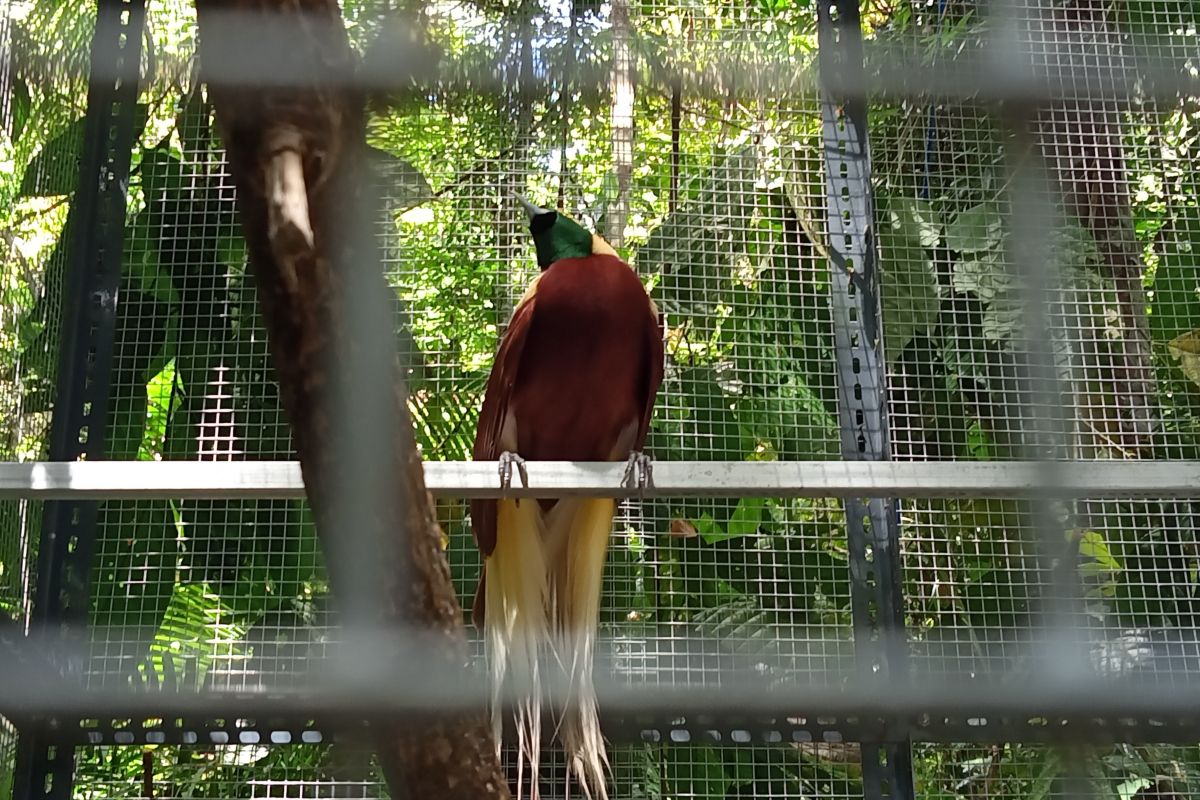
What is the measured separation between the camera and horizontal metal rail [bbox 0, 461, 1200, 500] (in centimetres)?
79

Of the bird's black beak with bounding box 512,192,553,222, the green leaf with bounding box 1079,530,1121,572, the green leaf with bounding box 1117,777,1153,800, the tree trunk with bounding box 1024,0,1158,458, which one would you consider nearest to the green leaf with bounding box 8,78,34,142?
the bird's black beak with bounding box 512,192,553,222

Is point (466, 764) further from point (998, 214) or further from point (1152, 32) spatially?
point (1152, 32)

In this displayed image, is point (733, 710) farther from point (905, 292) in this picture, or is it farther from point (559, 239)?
point (905, 292)

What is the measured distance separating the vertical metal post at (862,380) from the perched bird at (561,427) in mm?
263

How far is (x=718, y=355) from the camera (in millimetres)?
1580

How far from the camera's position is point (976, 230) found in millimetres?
1496

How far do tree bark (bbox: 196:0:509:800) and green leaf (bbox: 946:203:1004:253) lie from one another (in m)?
1.01

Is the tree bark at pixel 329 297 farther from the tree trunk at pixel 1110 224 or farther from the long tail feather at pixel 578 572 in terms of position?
the tree trunk at pixel 1110 224

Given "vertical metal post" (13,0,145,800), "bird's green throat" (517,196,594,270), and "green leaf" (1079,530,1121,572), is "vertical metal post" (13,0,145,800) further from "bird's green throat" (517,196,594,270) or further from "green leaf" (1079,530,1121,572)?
"green leaf" (1079,530,1121,572)

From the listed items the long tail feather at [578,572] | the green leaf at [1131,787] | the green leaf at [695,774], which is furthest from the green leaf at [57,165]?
the green leaf at [1131,787]

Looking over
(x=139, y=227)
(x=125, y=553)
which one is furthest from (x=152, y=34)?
(x=125, y=553)

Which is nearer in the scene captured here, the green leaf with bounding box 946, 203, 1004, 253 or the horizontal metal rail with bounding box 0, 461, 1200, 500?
the horizontal metal rail with bounding box 0, 461, 1200, 500

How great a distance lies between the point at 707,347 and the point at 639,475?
Answer: 2.43 ft

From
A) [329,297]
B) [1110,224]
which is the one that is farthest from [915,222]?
[329,297]
